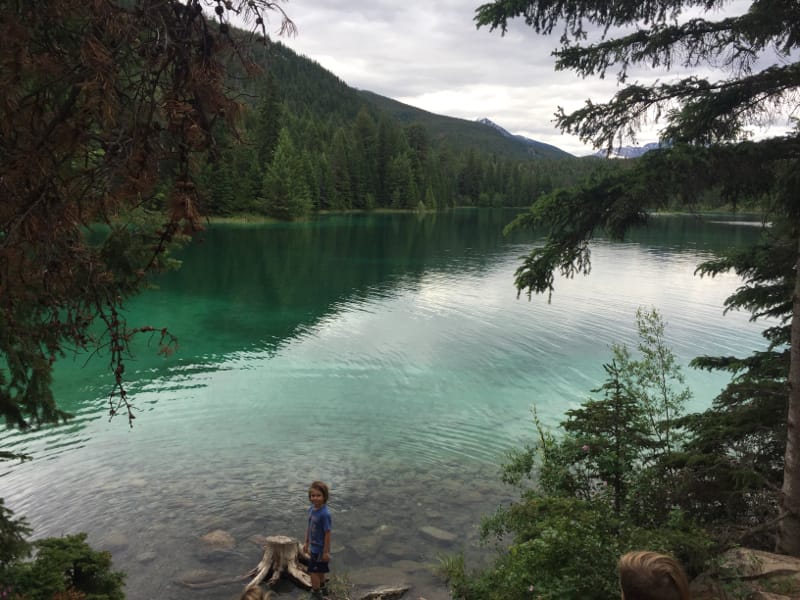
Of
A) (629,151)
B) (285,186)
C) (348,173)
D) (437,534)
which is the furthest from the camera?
(348,173)

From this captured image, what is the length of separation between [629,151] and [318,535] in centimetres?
676

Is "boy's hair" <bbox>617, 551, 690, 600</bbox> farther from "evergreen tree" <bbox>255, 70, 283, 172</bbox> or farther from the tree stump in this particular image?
"evergreen tree" <bbox>255, 70, 283, 172</bbox>

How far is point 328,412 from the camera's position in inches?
566

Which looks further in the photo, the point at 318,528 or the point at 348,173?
the point at 348,173

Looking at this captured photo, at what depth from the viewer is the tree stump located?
721 centimetres

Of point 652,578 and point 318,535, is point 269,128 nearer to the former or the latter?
point 318,535

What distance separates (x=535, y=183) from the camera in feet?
574

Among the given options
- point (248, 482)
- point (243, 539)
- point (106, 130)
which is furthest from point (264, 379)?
point (106, 130)

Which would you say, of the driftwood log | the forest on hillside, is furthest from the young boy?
the forest on hillside

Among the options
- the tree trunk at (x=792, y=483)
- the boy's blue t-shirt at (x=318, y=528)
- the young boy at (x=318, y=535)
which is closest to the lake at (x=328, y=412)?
the young boy at (x=318, y=535)

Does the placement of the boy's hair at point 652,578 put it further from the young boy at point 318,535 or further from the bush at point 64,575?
the young boy at point 318,535

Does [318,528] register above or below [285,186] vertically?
below

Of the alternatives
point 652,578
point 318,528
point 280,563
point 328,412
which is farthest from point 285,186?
point 652,578

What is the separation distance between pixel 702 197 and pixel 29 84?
23.6ft
